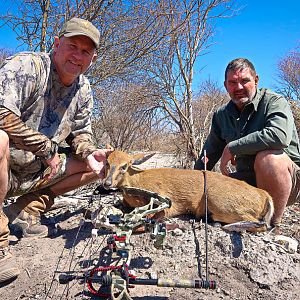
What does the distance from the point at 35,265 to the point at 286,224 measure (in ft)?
A: 10.9

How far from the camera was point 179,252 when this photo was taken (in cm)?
337

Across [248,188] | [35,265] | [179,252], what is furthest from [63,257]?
[248,188]

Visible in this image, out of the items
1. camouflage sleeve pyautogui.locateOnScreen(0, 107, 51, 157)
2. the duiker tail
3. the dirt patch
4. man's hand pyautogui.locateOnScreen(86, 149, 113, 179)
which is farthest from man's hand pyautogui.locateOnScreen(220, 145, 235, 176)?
camouflage sleeve pyautogui.locateOnScreen(0, 107, 51, 157)

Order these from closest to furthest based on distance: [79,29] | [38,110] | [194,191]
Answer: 1. [79,29]
2. [38,110]
3. [194,191]

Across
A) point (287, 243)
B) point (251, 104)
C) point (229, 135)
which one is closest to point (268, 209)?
point (287, 243)

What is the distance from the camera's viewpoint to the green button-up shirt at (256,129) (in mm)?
4219

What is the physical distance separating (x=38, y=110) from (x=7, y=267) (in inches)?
66.0

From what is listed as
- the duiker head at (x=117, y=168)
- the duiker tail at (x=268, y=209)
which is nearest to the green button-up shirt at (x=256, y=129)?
the duiker tail at (x=268, y=209)

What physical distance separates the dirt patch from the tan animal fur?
32 centimetres

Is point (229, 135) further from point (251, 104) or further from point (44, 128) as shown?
point (44, 128)

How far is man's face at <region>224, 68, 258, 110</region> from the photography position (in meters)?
4.58

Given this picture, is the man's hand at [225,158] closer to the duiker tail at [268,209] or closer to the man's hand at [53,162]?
the duiker tail at [268,209]

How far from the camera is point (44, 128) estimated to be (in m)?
4.12

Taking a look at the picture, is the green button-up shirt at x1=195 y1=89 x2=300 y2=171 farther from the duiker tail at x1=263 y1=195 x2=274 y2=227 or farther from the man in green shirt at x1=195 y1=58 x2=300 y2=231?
the duiker tail at x1=263 y1=195 x2=274 y2=227
